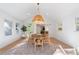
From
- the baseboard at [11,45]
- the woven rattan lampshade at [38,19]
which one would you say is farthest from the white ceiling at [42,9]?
the baseboard at [11,45]

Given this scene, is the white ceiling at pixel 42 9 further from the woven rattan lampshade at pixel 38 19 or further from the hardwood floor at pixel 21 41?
the hardwood floor at pixel 21 41

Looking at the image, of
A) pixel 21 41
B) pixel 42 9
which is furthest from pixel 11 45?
pixel 42 9

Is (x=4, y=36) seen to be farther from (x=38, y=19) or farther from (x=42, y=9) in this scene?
(x=42, y=9)

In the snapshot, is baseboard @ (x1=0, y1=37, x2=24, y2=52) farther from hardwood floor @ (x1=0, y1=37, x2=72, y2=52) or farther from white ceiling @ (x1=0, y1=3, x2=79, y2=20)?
white ceiling @ (x1=0, y1=3, x2=79, y2=20)

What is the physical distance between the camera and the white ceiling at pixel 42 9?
1411mm

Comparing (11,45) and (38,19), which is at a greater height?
(38,19)

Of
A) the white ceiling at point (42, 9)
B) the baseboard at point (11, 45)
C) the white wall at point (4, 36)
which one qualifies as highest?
the white ceiling at point (42, 9)

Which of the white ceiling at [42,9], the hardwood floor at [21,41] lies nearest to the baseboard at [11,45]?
the hardwood floor at [21,41]

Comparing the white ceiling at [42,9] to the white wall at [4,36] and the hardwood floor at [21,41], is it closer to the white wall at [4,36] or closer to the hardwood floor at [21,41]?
the white wall at [4,36]

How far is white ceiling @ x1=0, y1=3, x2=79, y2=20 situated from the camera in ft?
4.63

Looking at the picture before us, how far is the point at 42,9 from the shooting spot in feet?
4.73

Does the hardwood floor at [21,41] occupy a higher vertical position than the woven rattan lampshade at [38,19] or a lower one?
lower

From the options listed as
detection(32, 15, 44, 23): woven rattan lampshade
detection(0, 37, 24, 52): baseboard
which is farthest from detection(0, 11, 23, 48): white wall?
detection(32, 15, 44, 23): woven rattan lampshade

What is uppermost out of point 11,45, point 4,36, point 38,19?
point 38,19
